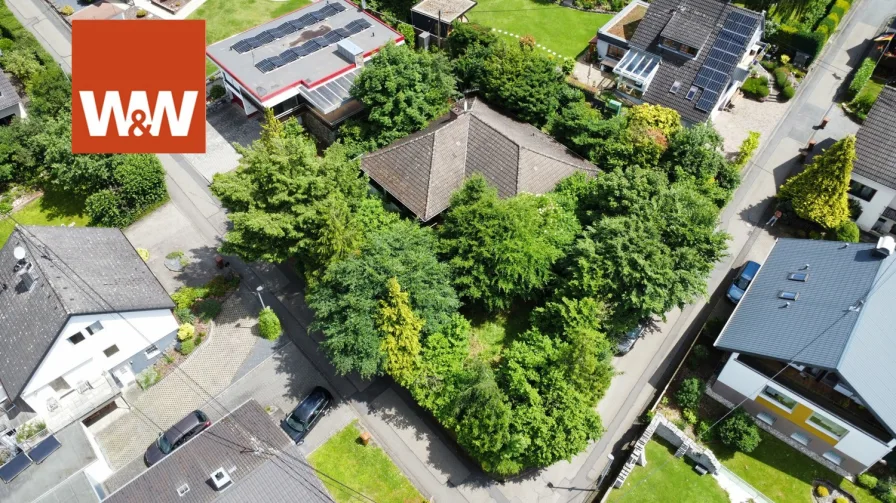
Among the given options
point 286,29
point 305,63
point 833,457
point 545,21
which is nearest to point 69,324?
point 305,63

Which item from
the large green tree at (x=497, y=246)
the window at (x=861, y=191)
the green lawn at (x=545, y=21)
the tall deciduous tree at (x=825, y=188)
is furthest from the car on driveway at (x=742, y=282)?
the green lawn at (x=545, y=21)

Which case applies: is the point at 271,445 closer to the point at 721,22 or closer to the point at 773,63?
the point at 721,22

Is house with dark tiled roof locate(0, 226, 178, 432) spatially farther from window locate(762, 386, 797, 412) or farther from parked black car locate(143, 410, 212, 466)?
window locate(762, 386, 797, 412)

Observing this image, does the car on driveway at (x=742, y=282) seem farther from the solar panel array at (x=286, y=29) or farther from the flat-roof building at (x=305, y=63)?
the solar panel array at (x=286, y=29)

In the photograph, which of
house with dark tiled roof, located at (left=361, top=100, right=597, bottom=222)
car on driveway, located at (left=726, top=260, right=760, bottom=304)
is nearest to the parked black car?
house with dark tiled roof, located at (left=361, top=100, right=597, bottom=222)

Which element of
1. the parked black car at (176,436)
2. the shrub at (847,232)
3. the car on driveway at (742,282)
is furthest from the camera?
the shrub at (847,232)
